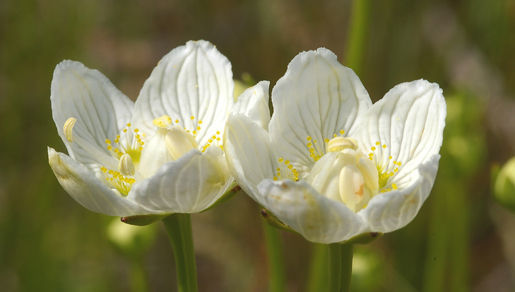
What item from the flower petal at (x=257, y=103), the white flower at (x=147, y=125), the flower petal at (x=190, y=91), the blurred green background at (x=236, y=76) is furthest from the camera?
the blurred green background at (x=236, y=76)

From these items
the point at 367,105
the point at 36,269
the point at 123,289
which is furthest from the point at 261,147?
the point at 123,289

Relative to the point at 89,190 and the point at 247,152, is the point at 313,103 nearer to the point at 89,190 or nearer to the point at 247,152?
the point at 247,152

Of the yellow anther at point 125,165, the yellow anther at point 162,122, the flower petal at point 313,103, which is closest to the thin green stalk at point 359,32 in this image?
the flower petal at point 313,103

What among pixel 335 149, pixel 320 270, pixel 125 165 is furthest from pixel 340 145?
pixel 320 270

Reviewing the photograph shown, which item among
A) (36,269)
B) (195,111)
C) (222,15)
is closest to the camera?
(195,111)

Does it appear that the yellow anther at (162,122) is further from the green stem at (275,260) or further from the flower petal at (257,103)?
the green stem at (275,260)

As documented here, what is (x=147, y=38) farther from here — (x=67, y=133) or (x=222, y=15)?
(x=67, y=133)
